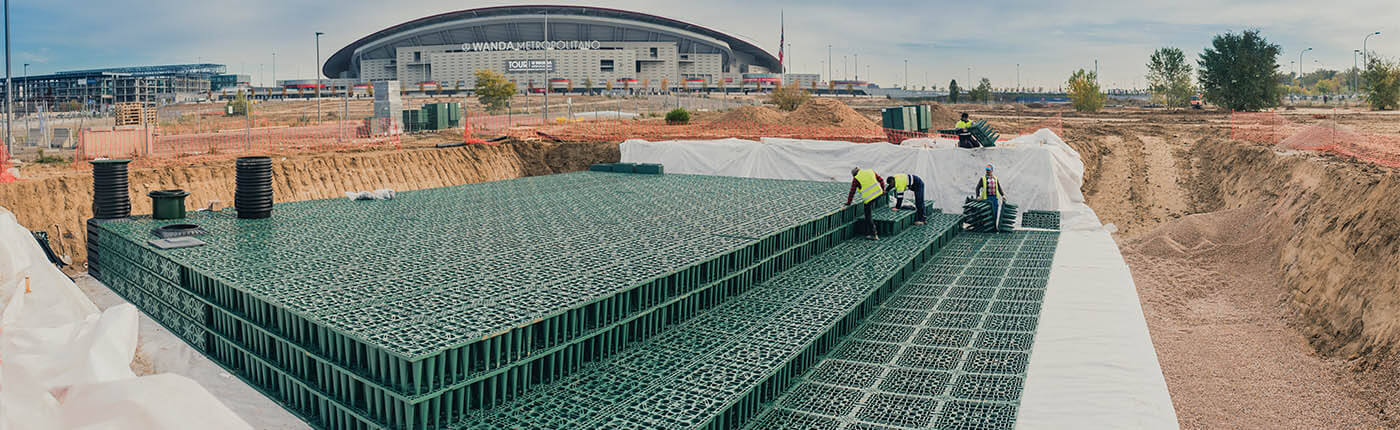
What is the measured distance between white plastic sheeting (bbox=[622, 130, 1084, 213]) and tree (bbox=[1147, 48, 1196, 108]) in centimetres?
4471

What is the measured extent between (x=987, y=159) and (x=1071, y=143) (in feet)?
37.0

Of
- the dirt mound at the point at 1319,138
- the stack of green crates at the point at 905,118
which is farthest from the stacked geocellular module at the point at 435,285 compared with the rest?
the dirt mound at the point at 1319,138

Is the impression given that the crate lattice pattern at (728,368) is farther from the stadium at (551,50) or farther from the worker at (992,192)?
the stadium at (551,50)

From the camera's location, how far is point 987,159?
16.9m

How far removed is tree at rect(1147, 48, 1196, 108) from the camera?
56.3 meters

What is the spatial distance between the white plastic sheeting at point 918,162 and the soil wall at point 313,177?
359cm

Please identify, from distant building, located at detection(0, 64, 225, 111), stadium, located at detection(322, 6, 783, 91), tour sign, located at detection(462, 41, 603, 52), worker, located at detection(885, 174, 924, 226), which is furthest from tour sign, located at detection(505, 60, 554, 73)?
worker, located at detection(885, 174, 924, 226)

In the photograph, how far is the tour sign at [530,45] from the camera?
303 ft

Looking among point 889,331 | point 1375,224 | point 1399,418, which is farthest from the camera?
point 1375,224

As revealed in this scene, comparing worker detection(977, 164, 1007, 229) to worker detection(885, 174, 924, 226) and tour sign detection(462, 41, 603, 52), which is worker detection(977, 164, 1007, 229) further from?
tour sign detection(462, 41, 603, 52)

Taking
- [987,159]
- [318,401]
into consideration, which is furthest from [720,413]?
[987,159]

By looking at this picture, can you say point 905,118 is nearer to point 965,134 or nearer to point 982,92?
point 965,134

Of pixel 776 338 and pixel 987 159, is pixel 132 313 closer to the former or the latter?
pixel 776 338

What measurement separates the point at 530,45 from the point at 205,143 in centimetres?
7072
